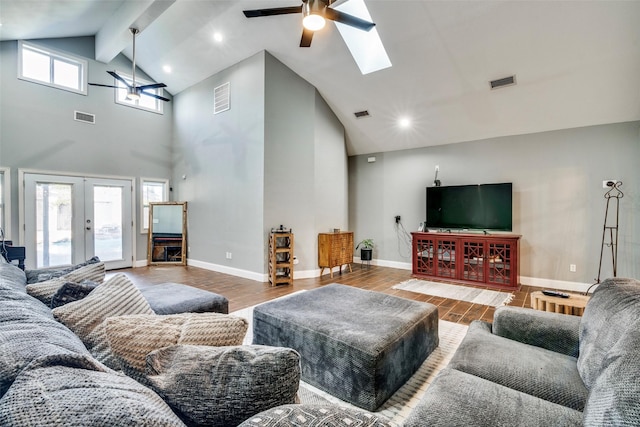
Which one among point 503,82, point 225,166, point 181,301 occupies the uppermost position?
point 503,82

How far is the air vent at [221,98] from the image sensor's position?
5.83m

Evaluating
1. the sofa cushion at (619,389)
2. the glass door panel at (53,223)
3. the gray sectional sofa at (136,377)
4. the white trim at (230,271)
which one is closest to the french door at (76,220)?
the glass door panel at (53,223)

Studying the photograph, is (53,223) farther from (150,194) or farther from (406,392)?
(406,392)

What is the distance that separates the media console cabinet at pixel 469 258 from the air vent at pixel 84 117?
6849 millimetres

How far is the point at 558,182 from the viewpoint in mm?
4816

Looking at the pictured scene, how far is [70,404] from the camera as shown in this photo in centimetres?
53

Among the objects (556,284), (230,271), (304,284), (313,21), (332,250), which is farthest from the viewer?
(230,271)

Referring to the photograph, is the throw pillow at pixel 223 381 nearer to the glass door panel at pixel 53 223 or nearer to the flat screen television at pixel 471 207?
the flat screen television at pixel 471 207

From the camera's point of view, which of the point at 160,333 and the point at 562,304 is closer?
the point at 160,333

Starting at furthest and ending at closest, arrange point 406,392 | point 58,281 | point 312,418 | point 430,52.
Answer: point 430,52 < point 406,392 < point 58,281 < point 312,418

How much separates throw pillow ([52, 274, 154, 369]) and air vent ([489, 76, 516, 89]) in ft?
17.0

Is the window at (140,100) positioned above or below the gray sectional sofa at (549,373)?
above

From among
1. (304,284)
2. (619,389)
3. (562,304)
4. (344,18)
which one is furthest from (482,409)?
(304,284)

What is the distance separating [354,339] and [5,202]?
6.54 metres
